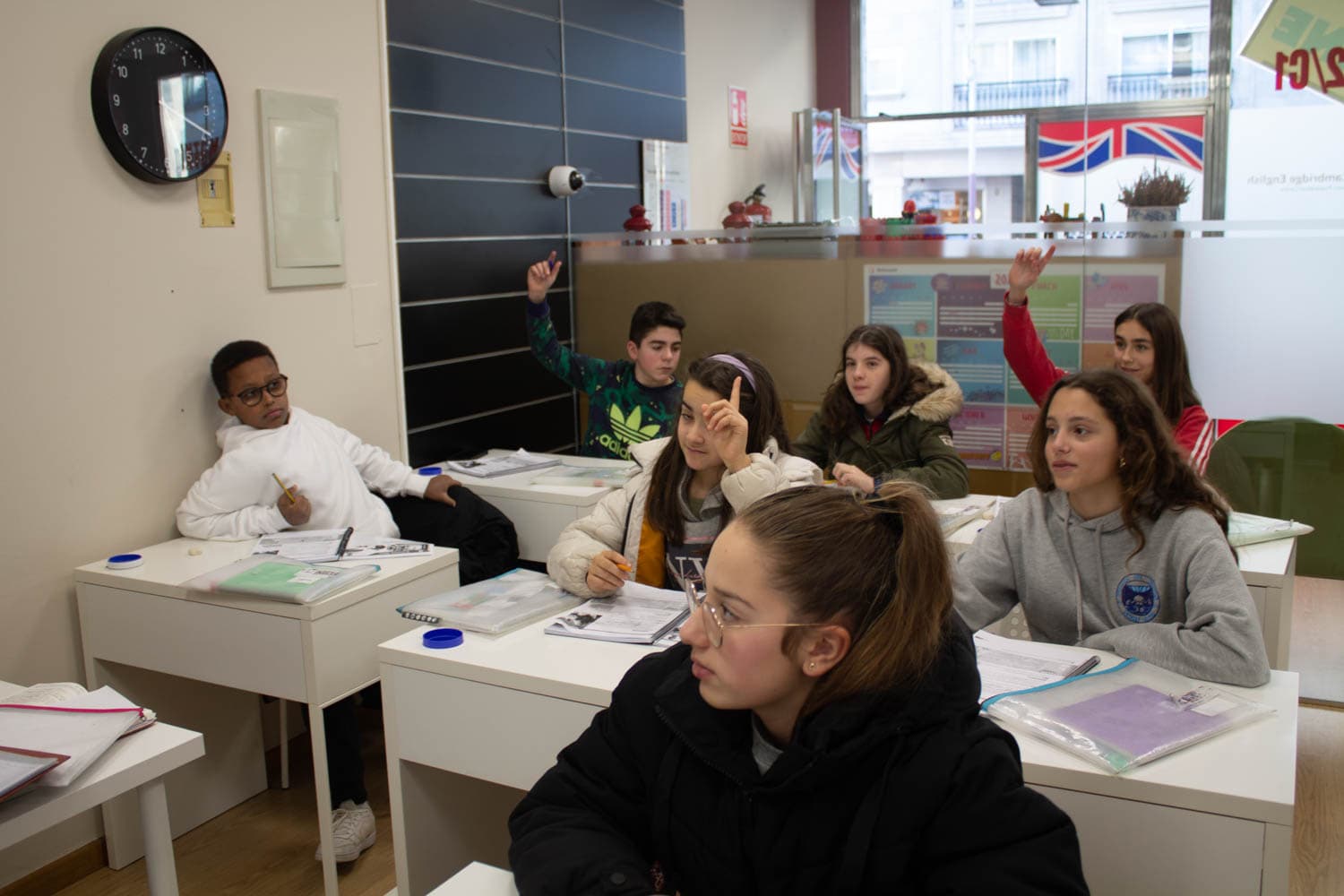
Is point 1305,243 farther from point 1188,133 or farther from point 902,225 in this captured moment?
point 902,225

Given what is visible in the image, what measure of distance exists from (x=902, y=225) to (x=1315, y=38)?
132cm

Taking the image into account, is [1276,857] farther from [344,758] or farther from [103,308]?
[103,308]

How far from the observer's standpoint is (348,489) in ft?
10.5

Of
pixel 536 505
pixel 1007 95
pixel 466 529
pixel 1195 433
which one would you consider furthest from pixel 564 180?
pixel 1007 95

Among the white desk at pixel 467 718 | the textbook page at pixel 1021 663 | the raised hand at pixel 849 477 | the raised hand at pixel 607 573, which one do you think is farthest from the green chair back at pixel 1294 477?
the white desk at pixel 467 718

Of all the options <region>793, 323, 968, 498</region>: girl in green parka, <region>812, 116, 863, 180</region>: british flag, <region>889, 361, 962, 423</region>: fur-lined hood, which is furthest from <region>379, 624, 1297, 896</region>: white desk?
<region>812, 116, 863, 180</region>: british flag

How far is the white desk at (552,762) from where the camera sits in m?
1.44

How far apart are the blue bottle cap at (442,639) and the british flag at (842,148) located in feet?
15.9

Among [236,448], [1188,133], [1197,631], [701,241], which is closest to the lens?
[1197,631]

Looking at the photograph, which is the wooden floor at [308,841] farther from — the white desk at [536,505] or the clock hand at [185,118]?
the clock hand at [185,118]

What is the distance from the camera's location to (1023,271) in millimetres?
3494

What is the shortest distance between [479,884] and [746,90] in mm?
5366

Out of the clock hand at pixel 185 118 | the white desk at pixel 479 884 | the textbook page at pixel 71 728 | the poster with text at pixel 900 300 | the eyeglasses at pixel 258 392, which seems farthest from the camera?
the poster with text at pixel 900 300

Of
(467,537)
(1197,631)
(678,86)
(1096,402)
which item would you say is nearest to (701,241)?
(678,86)
